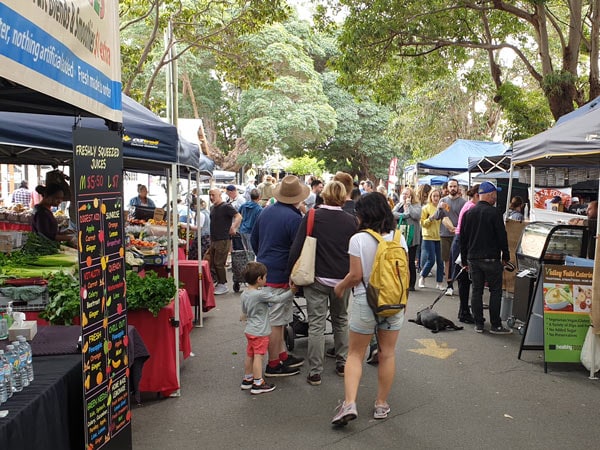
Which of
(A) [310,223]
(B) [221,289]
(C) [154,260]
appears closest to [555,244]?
(A) [310,223]

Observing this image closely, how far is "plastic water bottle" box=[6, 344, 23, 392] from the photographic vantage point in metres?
3.07

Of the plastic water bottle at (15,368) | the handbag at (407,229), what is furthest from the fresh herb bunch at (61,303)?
the handbag at (407,229)

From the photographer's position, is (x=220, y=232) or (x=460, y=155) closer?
(x=220, y=232)

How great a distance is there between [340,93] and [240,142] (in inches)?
341

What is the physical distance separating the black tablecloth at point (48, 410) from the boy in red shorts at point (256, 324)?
2.25 meters

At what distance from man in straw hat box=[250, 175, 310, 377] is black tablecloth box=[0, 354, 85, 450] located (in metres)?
2.72

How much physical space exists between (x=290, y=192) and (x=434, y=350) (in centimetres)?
282

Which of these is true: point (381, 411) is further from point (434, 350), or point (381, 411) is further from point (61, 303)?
point (61, 303)

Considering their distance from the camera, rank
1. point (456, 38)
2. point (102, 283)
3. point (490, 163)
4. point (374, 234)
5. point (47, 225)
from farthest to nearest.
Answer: point (490, 163) < point (456, 38) < point (47, 225) < point (374, 234) < point (102, 283)

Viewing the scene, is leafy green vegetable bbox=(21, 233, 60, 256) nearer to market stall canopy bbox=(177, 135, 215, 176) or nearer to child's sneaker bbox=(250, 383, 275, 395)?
market stall canopy bbox=(177, 135, 215, 176)

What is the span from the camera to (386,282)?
15.7 ft

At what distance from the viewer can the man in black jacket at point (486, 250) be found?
317 inches

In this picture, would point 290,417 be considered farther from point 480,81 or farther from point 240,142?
point 240,142

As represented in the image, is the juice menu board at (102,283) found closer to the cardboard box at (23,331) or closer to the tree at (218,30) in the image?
the cardboard box at (23,331)
